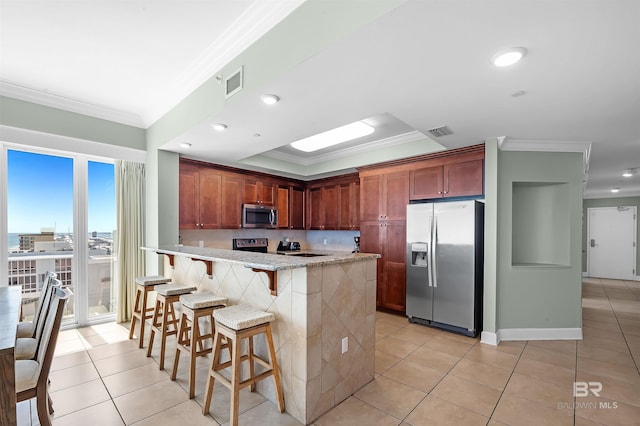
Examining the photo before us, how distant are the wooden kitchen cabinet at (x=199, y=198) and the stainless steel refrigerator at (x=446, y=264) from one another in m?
3.04

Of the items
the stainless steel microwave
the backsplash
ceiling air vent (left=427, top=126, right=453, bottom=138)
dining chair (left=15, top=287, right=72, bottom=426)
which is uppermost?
ceiling air vent (left=427, top=126, right=453, bottom=138)

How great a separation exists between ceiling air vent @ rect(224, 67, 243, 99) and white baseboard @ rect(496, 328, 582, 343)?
13.4 ft

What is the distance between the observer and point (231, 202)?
498 cm

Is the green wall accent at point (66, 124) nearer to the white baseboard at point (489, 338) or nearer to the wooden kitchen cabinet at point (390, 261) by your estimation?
the wooden kitchen cabinet at point (390, 261)

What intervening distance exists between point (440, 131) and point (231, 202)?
3.40m

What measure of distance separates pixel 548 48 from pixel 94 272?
209 inches

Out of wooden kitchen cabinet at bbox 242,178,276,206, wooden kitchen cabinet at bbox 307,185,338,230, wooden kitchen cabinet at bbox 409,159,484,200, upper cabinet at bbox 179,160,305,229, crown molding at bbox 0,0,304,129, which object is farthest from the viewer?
wooden kitchen cabinet at bbox 307,185,338,230

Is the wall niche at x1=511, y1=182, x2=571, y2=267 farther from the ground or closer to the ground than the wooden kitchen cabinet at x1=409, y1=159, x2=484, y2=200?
closer to the ground

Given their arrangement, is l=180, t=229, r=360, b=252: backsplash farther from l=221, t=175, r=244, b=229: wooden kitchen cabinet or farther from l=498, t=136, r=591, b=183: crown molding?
l=498, t=136, r=591, b=183: crown molding

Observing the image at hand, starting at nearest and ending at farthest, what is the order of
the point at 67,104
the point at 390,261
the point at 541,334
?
the point at 67,104
the point at 541,334
the point at 390,261

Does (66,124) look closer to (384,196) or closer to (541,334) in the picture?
(384,196)
